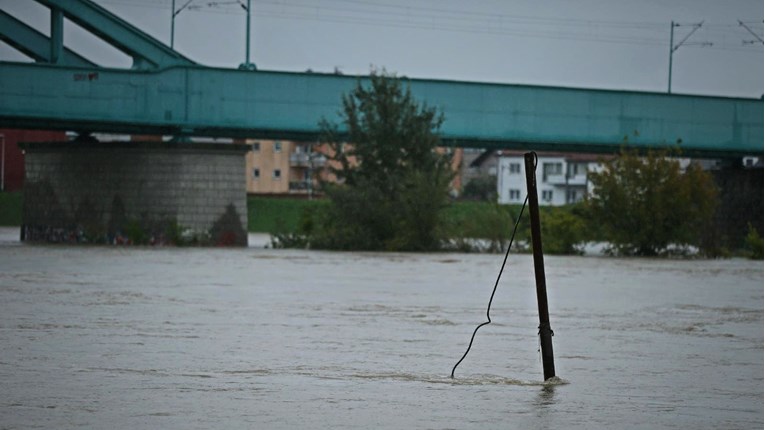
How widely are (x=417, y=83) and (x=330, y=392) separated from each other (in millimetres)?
44645

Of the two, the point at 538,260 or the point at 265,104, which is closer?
the point at 538,260

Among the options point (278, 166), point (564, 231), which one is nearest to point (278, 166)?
point (278, 166)

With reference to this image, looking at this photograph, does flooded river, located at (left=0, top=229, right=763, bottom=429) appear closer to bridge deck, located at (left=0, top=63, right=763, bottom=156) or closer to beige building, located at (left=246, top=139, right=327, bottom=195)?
bridge deck, located at (left=0, top=63, right=763, bottom=156)

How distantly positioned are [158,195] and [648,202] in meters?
17.8

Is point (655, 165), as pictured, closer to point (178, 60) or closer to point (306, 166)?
point (178, 60)

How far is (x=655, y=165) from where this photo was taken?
5481cm

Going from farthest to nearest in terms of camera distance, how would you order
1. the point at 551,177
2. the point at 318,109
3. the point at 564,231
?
the point at 551,177 → the point at 318,109 → the point at 564,231

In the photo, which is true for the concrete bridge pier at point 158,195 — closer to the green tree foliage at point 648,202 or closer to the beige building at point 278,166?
the green tree foliage at point 648,202

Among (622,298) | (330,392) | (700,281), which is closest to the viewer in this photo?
(330,392)

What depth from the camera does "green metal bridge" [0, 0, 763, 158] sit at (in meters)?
52.3

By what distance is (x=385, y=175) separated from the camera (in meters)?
55.2

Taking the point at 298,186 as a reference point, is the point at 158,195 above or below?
below

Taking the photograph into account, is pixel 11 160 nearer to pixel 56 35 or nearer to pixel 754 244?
pixel 56 35

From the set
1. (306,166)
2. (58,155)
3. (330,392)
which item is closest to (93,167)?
(58,155)
